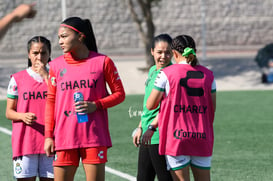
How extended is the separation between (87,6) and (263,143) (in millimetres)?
28116

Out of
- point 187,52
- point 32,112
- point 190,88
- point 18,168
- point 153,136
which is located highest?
point 187,52

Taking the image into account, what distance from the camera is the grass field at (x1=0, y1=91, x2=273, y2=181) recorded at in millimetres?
9516

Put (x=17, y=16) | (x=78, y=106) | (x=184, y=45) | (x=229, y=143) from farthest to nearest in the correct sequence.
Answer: (x=229, y=143) → (x=184, y=45) → (x=78, y=106) → (x=17, y=16)

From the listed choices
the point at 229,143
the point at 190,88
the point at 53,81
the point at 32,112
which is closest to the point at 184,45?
the point at 190,88

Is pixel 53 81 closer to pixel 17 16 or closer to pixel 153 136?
pixel 153 136

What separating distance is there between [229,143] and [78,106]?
7104 millimetres

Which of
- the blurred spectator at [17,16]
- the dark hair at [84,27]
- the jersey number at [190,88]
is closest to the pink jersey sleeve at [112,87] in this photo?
the dark hair at [84,27]

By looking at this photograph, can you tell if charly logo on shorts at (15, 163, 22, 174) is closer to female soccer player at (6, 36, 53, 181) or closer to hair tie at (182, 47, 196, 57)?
female soccer player at (6, 36, 53, 181)

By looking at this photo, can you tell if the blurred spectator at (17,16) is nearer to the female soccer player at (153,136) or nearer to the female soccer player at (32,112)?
the female soccer player at (32,112)

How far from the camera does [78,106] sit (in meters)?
5.52

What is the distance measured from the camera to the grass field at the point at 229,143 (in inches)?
375

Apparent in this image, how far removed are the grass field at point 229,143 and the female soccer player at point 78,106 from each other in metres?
1.33

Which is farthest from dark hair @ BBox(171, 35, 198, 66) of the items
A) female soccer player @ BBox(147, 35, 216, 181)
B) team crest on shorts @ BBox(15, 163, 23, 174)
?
team crest on shorts @ BBox(15, 163, 23, 174)

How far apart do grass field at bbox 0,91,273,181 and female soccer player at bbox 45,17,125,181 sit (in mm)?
1332
